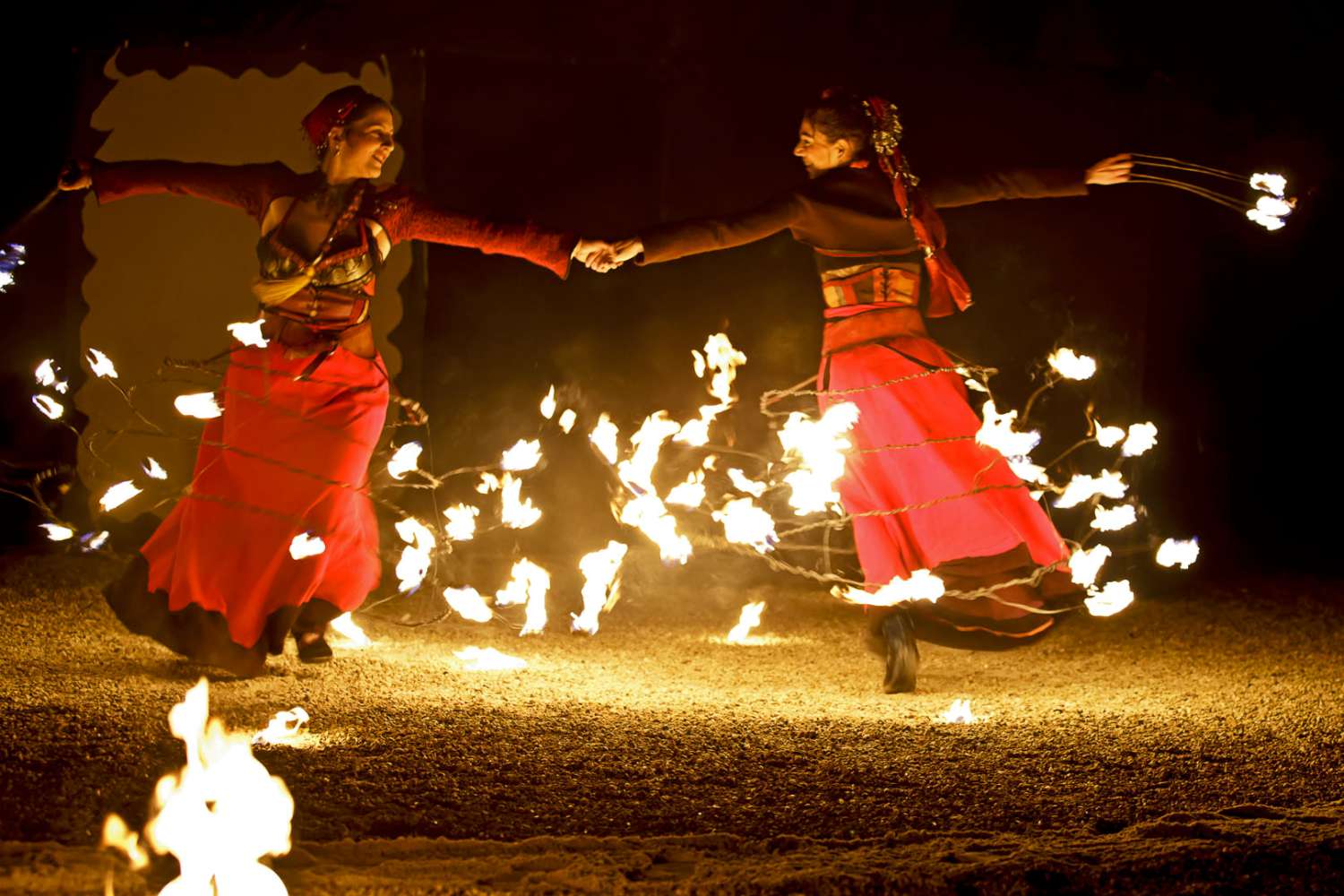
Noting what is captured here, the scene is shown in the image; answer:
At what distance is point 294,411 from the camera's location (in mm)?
4648

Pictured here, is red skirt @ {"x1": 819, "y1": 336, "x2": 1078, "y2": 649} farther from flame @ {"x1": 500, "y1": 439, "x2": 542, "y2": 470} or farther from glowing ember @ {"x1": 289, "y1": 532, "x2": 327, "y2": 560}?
glowing ember @ {"x1": 289, "y1": 532, "x2": 327, "y2": 560}

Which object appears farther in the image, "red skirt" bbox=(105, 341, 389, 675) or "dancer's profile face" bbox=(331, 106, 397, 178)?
"dancer's profile face" bbox=(331, 106, 397, 178)

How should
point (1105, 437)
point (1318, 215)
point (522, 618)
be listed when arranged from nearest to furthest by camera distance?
point (1105, 437) < point (522, 618) < point (1318, 215)

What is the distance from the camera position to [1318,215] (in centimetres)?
805

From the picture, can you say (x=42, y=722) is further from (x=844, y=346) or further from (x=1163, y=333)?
(x=1163, y=333)

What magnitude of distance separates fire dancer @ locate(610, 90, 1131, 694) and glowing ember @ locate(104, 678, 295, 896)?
7.79ft

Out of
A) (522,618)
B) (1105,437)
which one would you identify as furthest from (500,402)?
(1105,437)

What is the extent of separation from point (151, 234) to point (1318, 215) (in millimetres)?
6908

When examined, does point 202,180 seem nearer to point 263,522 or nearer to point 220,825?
point 263,522

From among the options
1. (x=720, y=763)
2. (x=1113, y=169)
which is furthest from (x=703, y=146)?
(x=720, y=763)

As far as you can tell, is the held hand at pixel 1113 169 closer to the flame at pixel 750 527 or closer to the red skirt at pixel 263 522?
the flame at pixel 750 527

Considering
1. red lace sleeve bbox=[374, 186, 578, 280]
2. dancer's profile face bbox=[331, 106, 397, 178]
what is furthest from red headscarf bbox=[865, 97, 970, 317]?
dancer's profile face bbox=[331, 106, 397, 178]

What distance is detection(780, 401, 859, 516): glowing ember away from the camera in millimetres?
4781

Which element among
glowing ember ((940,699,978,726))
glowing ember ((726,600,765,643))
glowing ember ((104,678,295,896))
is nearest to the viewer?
glowing ember ((104,678,295,896))
